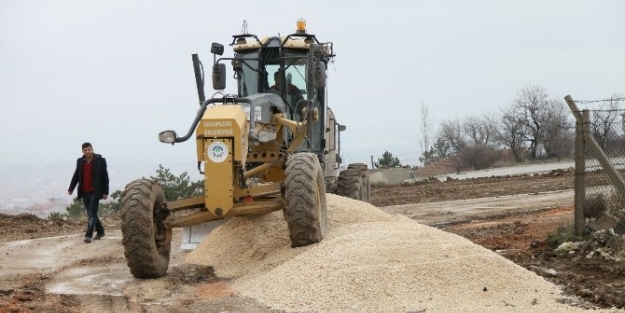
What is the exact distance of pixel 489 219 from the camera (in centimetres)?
1574

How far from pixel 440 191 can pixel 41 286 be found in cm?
1652

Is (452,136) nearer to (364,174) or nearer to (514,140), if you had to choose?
(514,140)

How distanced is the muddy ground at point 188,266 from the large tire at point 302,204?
1.02 metres

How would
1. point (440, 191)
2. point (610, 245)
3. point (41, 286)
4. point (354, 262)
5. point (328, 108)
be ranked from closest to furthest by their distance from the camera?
point (354, 262) → point (41, 286) → point (610, 245) → point (328, 108) → point (440, 191)

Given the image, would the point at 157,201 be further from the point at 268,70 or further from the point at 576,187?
the point at 576,187

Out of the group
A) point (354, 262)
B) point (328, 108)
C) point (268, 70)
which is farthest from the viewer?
point (328, 108)

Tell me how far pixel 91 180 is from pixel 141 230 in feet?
15.9

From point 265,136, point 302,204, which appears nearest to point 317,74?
point 265,136

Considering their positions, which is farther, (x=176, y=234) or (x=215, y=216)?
(x=176, y=234)

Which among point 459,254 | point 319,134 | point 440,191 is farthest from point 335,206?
point 440,191

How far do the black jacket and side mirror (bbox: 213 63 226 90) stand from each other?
3.06 metres

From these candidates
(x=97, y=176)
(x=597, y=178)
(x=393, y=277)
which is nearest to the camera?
(x=393, y=277)

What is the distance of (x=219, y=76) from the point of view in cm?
1165

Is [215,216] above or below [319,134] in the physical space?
below
